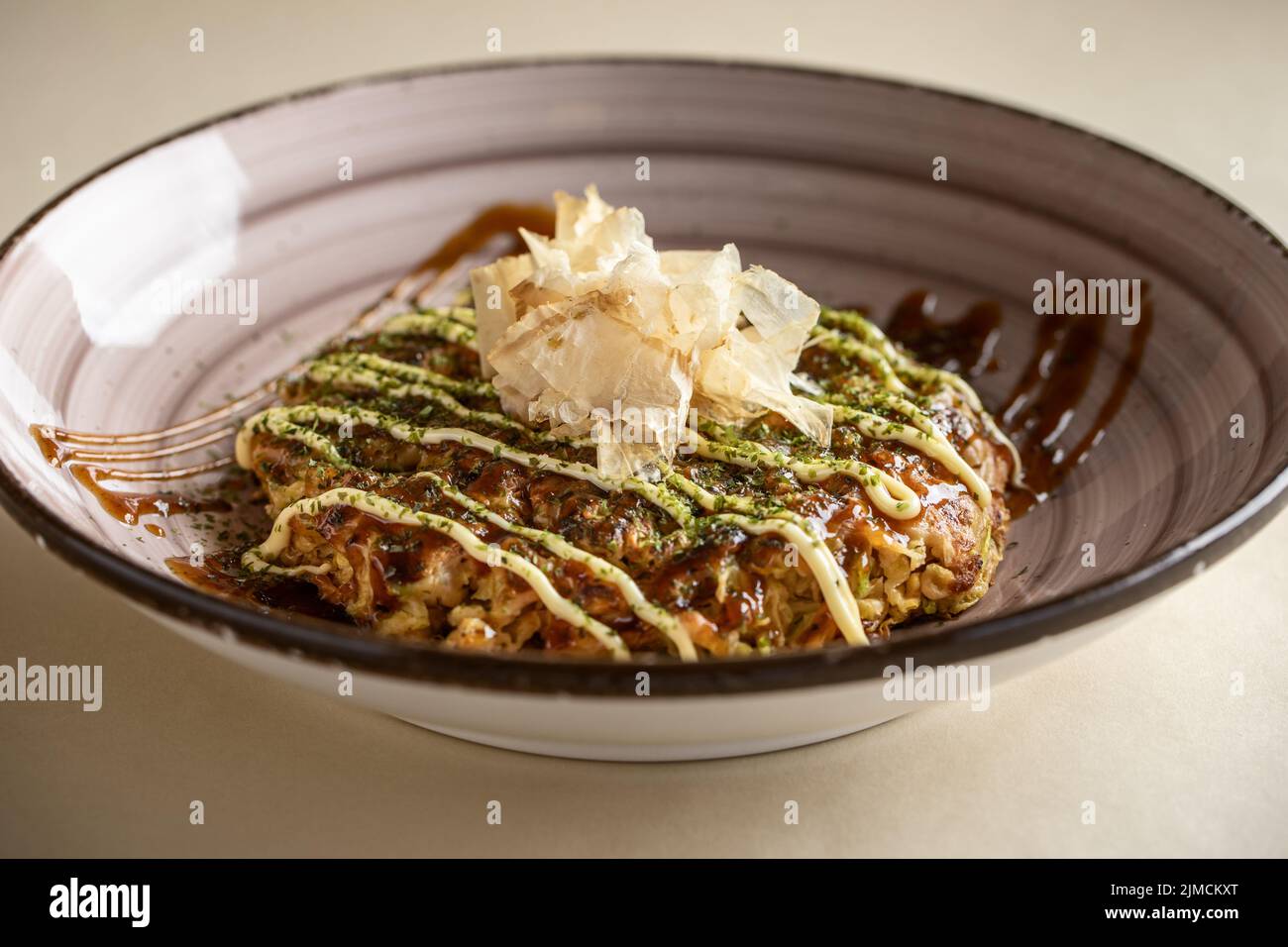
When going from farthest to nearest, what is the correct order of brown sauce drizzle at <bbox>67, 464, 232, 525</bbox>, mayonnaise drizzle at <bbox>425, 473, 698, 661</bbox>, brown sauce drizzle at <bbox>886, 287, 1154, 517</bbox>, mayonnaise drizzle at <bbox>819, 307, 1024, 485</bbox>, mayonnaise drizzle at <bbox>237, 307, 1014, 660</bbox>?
brown sauce drizzle at <bbox>886, 287, 1154, 517</bbox>, mayonnaise drizzle at <bbox>819, 307, 1024, 485</bbox>, brown sauce drizzle at <bbox>67, 464, 232, 525</bbox>, mayonnaise drizzle at <bbox>237, 307, 1014, 660</bbox>, mayonnaise drizzle at <bbox>425, 473, 698, 661</bbox>

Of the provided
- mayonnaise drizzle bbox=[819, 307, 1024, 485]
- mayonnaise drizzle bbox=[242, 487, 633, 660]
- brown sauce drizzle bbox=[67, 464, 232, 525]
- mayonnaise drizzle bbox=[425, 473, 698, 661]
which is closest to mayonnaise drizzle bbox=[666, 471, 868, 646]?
mayonnaise drizzle bbox=[425, 473, 698, 661]

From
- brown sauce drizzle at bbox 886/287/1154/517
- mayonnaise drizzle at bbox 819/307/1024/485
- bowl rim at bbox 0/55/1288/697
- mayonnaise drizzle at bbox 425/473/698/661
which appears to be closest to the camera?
bowl rim at bbox 0/55/1288/697

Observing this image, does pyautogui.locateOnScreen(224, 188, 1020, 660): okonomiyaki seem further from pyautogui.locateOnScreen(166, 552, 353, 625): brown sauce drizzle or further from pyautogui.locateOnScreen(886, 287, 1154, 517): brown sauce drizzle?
pyautogui.locateOnScreen(886, 287, 1154, 517): brown sauce drizzle

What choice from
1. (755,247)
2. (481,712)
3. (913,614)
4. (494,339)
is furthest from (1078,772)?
(755,247)

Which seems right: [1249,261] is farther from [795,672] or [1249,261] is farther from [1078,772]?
[795,672]

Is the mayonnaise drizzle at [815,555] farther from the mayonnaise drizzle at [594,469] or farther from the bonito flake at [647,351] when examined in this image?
the bonito flake at [647,351]

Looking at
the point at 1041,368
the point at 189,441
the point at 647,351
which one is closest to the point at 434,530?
the point at 647,351
